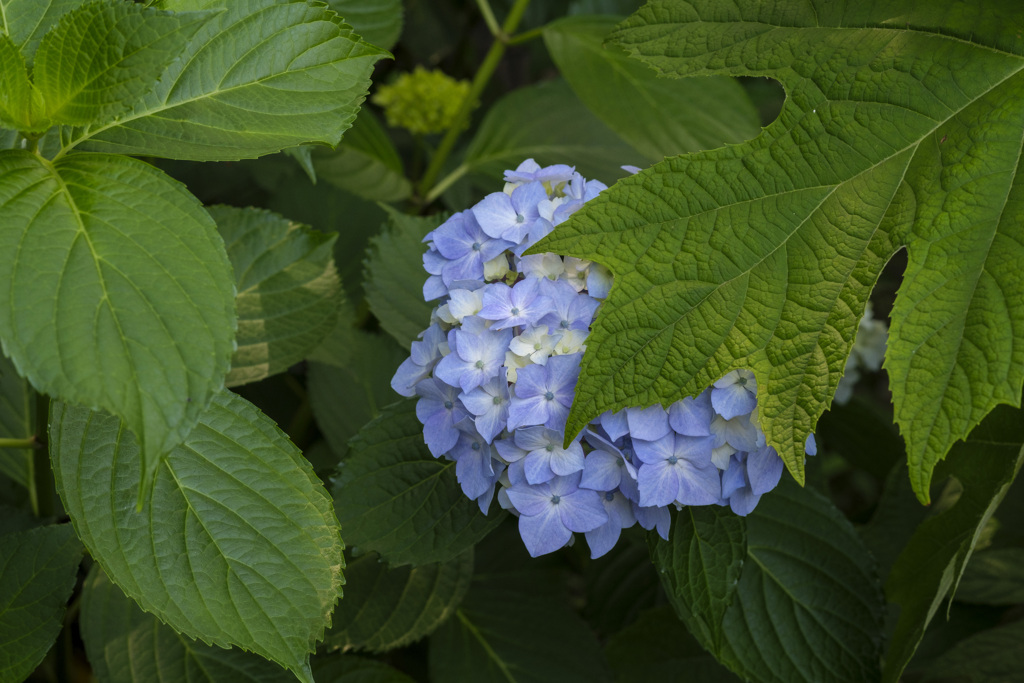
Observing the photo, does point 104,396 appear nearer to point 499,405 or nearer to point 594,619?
point 499,405

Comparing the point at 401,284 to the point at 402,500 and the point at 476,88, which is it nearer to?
the point at 402,500

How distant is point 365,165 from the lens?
1582mm

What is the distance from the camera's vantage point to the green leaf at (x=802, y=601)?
1012 mm

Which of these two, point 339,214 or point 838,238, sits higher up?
point 838,238

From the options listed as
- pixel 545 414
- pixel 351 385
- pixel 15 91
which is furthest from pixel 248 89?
pixel 351 385

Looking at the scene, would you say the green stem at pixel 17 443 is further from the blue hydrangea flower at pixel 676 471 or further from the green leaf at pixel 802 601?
the green leaf at pixel 802 601

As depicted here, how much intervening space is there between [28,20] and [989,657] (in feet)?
5.04

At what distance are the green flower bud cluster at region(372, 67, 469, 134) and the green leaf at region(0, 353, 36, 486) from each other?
3.00 ft

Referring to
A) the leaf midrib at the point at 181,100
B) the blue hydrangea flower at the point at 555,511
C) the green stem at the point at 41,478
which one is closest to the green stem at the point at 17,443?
the green stem at the point at 41,478

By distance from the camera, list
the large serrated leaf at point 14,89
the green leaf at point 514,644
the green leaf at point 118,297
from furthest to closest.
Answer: the green leaf at point 514,644
the large serrated leaf at point 14,89
the green leaf at point 118,297

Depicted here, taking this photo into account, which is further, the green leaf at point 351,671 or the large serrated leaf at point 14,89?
the green leaf at point 351,671

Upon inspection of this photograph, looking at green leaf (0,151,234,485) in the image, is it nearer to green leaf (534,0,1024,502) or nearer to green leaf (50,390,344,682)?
green leaf (50,390,344,682)

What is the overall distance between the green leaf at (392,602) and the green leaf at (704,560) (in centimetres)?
40

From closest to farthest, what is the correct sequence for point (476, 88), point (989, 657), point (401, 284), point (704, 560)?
point (704, 560), point (401, 284), point (989, 657), point (476, 88)
